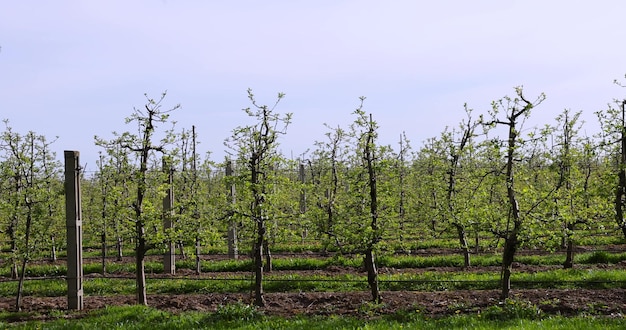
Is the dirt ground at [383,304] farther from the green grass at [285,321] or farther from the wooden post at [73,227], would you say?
the green grass at [285,321]

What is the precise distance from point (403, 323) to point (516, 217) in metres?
3.21

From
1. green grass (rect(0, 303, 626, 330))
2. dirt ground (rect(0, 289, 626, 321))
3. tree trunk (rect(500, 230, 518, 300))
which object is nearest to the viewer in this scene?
green grass (rect(0, 303, 626, 330))

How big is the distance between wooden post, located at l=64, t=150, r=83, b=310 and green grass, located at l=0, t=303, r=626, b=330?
0.86m

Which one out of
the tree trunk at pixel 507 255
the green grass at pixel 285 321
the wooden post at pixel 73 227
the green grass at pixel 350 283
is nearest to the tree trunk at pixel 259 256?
the green grass at pixel 285 321

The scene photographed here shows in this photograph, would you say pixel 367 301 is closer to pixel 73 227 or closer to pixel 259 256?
pixel 259 256

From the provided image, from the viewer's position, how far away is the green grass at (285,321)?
8405mm

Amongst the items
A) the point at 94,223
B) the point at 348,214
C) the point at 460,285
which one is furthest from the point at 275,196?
the point at 94,223

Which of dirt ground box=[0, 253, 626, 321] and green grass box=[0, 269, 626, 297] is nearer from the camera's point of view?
dirt ground box=[0, 253, 626, 321]

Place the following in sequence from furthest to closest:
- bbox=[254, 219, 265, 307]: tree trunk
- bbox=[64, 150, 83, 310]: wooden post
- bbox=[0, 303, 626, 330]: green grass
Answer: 1. bbox=[64, 150, 83, 310]: wooden post
2. bbox=[254, 219, 265, 307]: tree trunk
3. bbox=[0, 303, 626, 330]: green grass

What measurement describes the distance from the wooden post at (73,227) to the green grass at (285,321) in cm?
86

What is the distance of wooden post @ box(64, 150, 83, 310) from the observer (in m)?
11.6

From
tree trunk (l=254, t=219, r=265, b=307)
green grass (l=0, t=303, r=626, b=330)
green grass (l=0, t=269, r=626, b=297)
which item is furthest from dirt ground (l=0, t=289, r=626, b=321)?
green grass (l=0, t=269, r=626, b=297)

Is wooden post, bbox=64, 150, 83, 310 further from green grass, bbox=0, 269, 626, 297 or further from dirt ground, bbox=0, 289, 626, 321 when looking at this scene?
green grass, bbox=0, 269, 626, 297

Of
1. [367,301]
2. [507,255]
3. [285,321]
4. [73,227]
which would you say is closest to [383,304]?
[367,301]
